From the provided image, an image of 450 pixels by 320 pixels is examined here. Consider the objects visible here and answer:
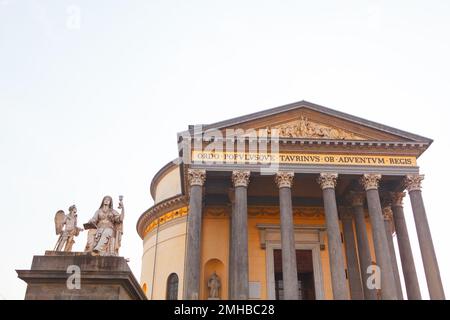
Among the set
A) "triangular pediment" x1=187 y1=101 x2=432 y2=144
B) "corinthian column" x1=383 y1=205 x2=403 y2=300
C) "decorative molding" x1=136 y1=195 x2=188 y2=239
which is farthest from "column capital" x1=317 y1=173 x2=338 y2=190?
"decorative molding" x1=136 y1=195 x2=188 y2=239

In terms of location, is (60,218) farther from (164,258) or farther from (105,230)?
(164,258)

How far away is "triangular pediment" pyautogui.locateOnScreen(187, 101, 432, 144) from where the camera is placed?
22.0 m

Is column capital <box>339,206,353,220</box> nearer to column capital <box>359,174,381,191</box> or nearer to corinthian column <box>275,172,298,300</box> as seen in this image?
column capital <box>359,174,381,191</box>

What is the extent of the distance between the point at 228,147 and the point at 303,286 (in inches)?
404

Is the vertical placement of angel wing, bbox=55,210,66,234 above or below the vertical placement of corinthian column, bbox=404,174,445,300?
below

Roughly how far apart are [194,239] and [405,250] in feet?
35.0

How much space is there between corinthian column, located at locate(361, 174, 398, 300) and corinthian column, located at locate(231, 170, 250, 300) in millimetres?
5940

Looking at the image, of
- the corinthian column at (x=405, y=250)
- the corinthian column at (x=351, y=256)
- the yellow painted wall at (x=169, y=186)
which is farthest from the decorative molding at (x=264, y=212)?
the yellow painted wall at (x=169, y=186)

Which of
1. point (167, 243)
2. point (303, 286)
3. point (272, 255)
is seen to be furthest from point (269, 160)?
point (167, 243)

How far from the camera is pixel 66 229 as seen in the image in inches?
442

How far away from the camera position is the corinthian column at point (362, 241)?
21930 mm

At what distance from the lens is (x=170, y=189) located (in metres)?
34.7
